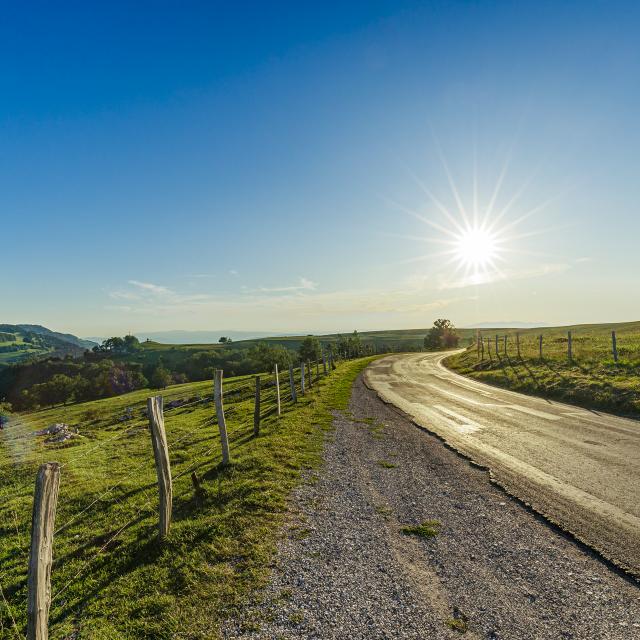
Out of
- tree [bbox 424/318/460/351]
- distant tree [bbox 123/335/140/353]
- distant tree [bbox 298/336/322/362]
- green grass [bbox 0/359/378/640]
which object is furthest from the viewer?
distant tree [bbox 123/335/140/353]

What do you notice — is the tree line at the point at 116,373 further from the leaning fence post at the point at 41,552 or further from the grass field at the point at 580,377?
the leaning fence post at the point at 41,552

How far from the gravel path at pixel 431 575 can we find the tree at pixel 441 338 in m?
91.4

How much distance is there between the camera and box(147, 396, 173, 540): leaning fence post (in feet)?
22.7

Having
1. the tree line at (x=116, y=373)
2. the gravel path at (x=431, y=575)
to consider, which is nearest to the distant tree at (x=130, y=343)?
the tree line at (x=116, y=373)

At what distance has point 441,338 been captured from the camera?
95.8m

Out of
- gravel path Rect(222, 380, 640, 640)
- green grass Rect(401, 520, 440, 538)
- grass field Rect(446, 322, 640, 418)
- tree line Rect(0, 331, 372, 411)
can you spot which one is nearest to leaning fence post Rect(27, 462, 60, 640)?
gravel path Rect(222, 380, 640, 640)

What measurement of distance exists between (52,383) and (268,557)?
75608mm

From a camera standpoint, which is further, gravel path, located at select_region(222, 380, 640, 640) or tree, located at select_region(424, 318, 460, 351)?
tree, located at select_region(424, 318, 460, 351)

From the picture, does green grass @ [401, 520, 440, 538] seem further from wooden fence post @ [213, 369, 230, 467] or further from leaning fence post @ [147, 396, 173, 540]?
wooden fence post @ [213, 369, 230, 467]

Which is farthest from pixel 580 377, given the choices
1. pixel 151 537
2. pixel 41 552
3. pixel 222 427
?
pixel 41 552

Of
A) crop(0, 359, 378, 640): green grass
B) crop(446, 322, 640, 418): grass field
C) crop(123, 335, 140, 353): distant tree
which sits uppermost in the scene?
crop(123, 335, 140, 353): distant tree

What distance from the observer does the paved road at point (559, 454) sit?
6.87 metres

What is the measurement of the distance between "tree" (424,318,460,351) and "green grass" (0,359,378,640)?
3476 inches

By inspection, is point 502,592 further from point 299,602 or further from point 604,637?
point 299,602
